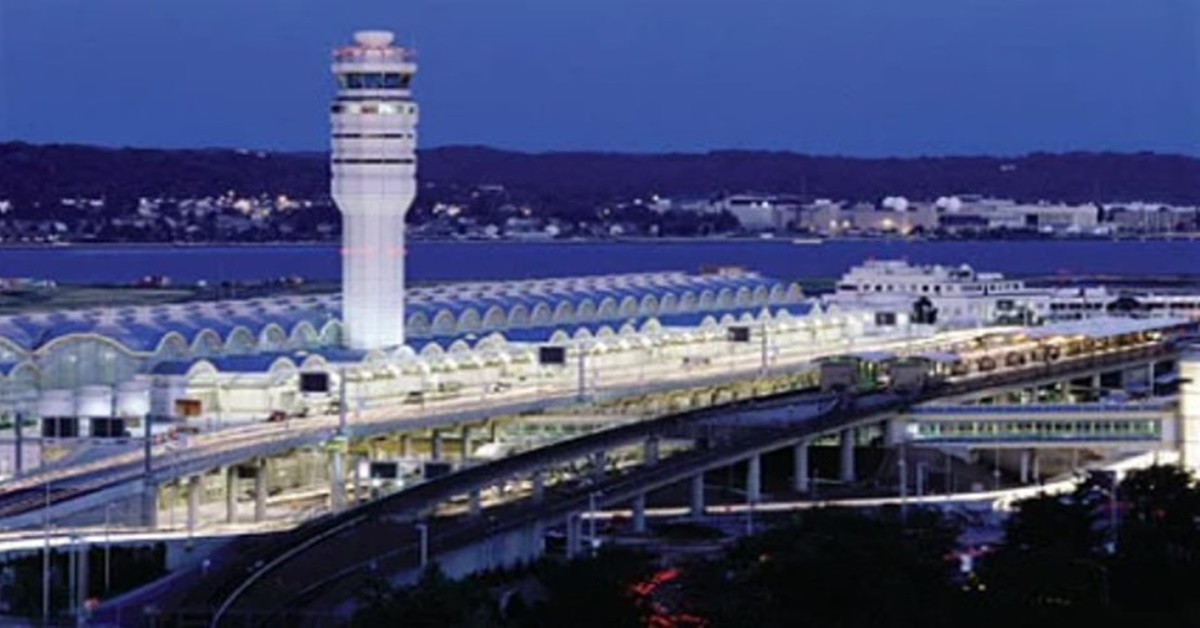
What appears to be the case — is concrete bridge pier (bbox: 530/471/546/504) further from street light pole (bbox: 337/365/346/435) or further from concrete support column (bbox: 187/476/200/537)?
concrete support column (bbox: 187/476/200/537)

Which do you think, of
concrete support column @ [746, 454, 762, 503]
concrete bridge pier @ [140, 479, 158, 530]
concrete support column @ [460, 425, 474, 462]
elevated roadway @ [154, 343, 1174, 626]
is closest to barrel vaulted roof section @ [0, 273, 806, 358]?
concrete support column @ [460, 425, 474, 462]

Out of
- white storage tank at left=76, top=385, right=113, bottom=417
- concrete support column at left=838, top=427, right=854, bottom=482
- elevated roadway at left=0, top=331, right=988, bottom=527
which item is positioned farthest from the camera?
concrete support column at left=838, top=427, right=854, bottom=482

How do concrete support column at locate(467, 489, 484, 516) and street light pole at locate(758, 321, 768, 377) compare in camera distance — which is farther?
street light pole at locate(758, 321, 768, 377)

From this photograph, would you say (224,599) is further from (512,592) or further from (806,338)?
(806,338)

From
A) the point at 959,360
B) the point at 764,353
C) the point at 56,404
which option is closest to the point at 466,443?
the point at 56,404

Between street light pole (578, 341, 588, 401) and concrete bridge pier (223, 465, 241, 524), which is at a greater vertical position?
street light pole (578, 341, 588, 401)

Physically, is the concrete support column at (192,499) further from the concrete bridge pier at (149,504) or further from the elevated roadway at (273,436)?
the concrete bridge pier at (149,504)

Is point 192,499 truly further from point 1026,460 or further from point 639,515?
point 1026,460
